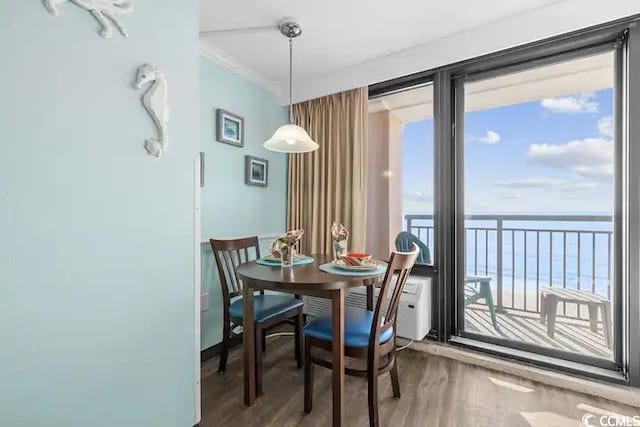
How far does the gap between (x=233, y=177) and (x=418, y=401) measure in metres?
2.18

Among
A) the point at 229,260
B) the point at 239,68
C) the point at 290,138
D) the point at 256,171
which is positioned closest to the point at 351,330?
the point at 229,260

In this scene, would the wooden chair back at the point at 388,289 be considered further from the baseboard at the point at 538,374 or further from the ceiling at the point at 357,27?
the ceiling at the point at 357,27

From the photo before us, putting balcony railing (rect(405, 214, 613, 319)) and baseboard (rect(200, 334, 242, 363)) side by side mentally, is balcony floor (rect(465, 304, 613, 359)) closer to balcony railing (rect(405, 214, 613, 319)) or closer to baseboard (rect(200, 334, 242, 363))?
balcony railing (rect(405, 214, 613, 319))

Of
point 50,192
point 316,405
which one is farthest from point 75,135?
point 316,405

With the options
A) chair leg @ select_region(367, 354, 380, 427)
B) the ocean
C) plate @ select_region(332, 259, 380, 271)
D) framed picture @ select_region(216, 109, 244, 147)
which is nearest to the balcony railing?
the ocean

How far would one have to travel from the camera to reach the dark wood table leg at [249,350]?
6.02ft

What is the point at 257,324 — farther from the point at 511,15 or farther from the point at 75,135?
the point at 511,15

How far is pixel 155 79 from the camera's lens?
1.38m

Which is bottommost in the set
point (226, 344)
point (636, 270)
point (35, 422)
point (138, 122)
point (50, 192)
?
point (226, 344)

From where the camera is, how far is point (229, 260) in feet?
8.02

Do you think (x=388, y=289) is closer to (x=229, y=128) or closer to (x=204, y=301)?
(x=204, y=301)

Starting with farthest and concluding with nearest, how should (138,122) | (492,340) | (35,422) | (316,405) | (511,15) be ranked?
(492,340) < (511,15) < (316,405) < (138,122) < (35,422)

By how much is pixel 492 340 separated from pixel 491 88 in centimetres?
201

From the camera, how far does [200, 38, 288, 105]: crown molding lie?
2.52 m
